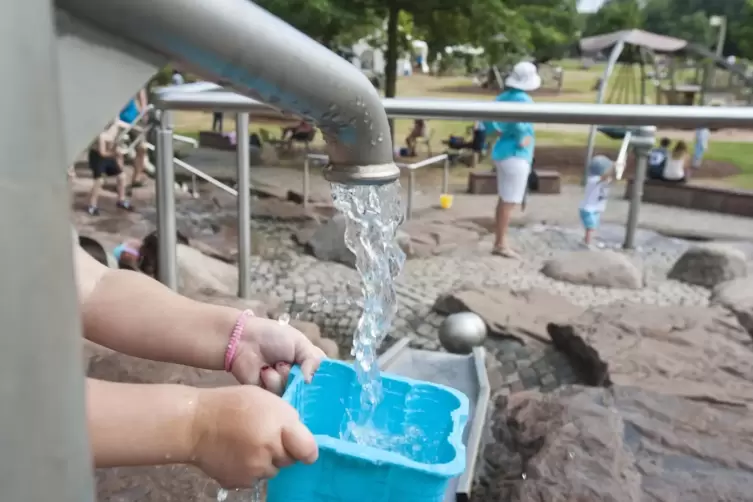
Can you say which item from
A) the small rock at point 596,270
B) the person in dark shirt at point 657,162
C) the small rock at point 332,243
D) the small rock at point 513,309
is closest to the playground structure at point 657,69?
the person in dark shirt at point 657,162

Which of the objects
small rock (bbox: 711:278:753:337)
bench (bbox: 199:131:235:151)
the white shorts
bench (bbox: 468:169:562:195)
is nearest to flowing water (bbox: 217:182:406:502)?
small rock (bbox: 711:278:753:337)

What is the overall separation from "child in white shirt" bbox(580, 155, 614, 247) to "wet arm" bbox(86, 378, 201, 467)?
16.9 feet

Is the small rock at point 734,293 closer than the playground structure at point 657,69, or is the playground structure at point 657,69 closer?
the small rock at point 734,293

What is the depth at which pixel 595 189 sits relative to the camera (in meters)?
5.55

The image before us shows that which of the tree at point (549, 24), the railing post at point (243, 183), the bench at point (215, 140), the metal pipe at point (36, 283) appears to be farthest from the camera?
the bench at point (215, 140)

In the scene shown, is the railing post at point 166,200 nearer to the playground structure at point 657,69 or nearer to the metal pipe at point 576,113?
the metal pipe at point 576,113

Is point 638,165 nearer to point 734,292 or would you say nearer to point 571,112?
point 734,292

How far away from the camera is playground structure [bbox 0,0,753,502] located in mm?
329

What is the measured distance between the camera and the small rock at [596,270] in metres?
4.58

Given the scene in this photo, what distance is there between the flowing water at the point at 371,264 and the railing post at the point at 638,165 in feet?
13.6

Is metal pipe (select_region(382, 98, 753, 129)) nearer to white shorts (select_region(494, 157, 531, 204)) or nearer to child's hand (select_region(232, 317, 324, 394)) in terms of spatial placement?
child's hand (select_region(232, 317, 324, 394))

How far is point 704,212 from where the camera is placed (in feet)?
24.4

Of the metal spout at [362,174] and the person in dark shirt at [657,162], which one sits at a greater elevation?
the metal spout at [362,174]

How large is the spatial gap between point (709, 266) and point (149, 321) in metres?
4.38
